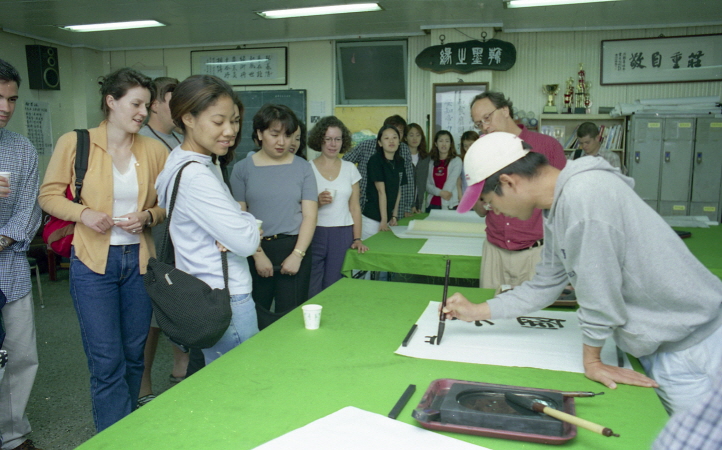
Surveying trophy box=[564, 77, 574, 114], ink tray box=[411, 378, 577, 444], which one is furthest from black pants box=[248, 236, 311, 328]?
trophy box=[564, 77, 574, 114]

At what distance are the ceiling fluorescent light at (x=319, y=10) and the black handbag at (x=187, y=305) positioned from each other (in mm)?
4204

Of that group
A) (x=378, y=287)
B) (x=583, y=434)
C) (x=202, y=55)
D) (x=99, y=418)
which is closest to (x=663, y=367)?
(x=583, y=434)

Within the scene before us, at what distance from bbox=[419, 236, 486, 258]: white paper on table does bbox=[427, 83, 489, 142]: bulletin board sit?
335cm

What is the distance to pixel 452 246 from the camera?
2.96 meters

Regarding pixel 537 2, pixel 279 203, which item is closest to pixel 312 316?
pixel 279 203

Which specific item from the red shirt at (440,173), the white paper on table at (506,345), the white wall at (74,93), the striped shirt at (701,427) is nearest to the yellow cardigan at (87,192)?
the white paper on table at (506,345)

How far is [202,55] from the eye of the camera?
7.17 metres

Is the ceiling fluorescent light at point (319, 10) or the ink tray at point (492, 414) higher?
the ceiling fluorescent light at point (319, 10)

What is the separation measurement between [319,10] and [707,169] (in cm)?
431

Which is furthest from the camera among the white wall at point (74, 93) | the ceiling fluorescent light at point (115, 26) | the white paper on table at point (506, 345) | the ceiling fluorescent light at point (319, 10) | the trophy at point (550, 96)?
the white wall at point (74, 93)

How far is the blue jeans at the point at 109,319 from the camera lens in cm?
188

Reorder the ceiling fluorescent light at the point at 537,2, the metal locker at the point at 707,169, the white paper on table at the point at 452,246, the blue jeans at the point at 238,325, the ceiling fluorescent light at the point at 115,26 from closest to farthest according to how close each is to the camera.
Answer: the blue jeans at the point at 238,325 < the white paper on table at the point at 452,246 < the ceiling fluorescent light at the point at 537,2 < the metal locker at the point at 707,169 < the ceiling fluorescent light at the point at 115,26

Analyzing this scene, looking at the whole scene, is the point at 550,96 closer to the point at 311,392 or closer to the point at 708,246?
the point at 708,246

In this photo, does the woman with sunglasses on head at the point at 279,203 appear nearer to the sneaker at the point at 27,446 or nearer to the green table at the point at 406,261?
the green table at the point at 406,261
